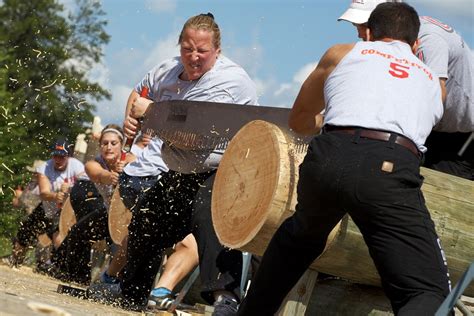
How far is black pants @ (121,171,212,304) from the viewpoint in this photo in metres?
7.97

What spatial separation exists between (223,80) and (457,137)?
1.79 metres

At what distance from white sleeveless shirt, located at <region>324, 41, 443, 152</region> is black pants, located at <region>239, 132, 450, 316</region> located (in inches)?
4.0

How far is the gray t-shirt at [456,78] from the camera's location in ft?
21.7

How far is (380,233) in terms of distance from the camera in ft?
15.4

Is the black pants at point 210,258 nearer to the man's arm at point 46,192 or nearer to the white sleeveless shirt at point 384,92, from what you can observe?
the white sleeveless shirt at point 384,92

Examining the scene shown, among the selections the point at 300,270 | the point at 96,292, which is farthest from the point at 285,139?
the point at 96,292

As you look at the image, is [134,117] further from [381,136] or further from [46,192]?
[46,192]

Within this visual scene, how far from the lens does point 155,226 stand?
325 inches

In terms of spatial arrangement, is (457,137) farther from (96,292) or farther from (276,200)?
(96,292)

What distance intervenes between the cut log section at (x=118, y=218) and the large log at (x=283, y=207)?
9.53ft

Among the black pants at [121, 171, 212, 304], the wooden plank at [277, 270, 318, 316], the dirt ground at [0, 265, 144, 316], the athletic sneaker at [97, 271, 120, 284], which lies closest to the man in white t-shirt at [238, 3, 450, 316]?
the wooden plank at [277, 270, 318, 316]

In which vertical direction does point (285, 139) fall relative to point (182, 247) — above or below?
above

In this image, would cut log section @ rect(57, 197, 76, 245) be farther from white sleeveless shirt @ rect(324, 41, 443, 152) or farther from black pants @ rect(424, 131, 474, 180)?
white sleeveless shirt @ rect(324, 41, 443, 152)

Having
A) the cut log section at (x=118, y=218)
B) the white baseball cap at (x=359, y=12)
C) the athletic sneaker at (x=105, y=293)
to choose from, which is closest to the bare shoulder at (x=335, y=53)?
the white baseball cap at (x=359, y=12)
